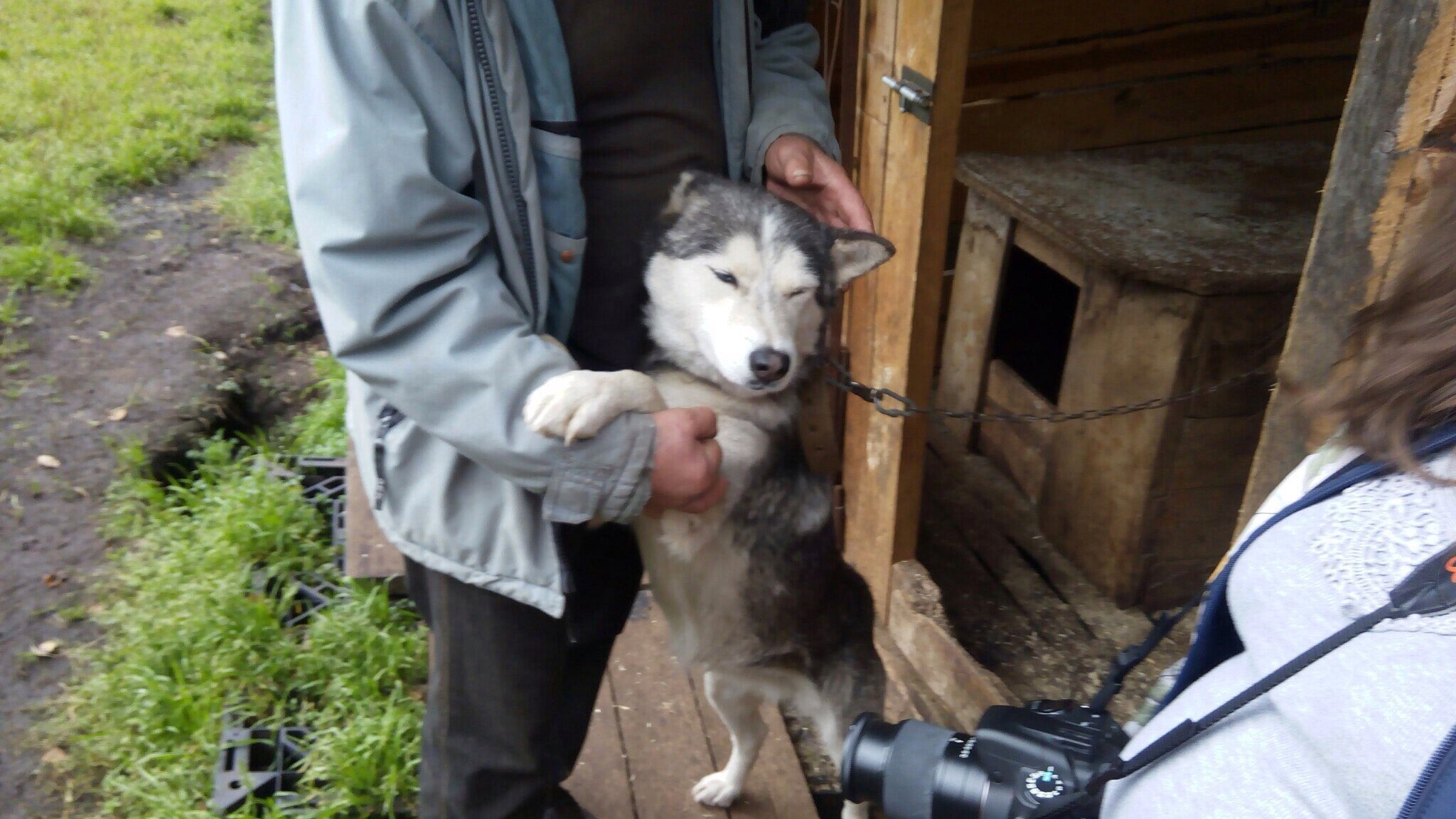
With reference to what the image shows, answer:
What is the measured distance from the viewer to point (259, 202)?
17.7ft

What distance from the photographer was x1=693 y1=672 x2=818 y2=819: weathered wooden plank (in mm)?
2480

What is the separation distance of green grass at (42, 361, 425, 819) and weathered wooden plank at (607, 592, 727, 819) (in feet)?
1.94

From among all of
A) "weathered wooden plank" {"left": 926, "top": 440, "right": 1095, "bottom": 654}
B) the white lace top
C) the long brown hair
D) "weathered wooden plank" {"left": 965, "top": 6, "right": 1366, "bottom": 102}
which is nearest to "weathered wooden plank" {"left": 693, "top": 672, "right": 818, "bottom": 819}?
"weathered wooden plank" {"left": 926, "top": 440, "right": 1095, "bottom": 654}

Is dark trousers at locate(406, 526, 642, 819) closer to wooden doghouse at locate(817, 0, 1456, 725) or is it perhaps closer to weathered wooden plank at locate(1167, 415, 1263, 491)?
wooden doghouse at locate(817, 0, 1456, 725)

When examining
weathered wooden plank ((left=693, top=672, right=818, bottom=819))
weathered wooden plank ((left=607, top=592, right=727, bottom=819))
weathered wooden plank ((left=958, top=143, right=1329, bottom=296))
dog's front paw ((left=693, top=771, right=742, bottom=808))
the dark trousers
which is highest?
weathered wooden plank ((left=958, top=143, right=1329, bottom=296))

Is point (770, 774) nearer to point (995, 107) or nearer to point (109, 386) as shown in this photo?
point (995, 107)

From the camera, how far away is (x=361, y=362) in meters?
1.28

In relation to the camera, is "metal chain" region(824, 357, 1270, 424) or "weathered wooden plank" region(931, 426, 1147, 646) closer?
"metal chain" region(824, 357, 1270, 424)

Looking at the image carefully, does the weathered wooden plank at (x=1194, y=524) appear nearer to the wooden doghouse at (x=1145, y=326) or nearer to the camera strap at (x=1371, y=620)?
the wooden doghouse at (x=1145, y=326)

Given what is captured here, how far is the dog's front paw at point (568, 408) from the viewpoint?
132 cm

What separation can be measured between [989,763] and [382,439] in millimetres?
985

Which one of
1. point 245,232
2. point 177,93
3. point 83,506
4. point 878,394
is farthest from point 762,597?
point 177,93

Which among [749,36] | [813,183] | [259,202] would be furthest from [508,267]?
[259,202]

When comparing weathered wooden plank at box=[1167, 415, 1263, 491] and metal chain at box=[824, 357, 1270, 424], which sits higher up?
metal chain at box=[824, 357, 1270, 424]
